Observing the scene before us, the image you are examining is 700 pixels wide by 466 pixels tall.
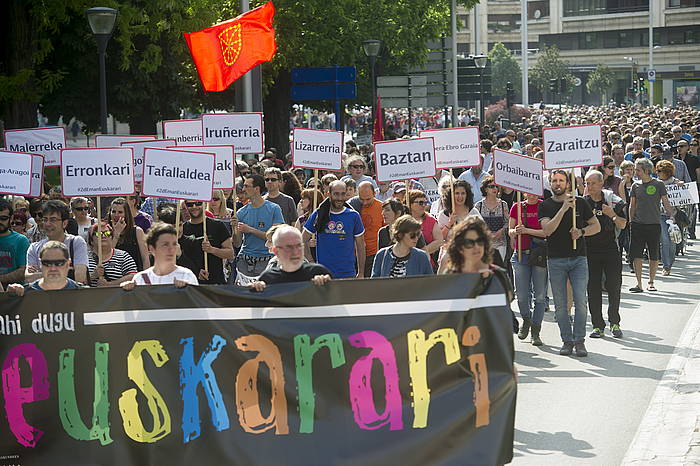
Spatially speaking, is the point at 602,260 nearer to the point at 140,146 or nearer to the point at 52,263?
the point at 140,146

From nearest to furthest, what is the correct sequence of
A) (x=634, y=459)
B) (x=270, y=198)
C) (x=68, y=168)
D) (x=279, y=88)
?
(x=634, y=459) < (x=68, y=168) < (x=270, y=198) < (x=279, y=88)

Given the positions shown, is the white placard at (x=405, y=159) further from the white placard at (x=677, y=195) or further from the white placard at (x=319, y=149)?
the white placard at (x=677, y=195)

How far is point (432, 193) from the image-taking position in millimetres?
16500

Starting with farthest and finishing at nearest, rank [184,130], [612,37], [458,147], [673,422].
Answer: [612,37]
[184,130]
[458,147]
[673,422]

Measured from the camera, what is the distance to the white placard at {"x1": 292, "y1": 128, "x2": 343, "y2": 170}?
15234mm

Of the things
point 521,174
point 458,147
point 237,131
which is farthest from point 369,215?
point 237,131

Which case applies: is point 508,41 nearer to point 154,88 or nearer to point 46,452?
point 154,88

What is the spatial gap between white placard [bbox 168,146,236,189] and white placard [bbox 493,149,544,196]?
284 cm

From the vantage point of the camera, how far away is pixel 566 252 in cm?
1237

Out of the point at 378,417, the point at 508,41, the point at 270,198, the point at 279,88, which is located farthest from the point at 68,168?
the point at 508,41

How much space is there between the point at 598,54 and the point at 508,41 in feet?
36.4

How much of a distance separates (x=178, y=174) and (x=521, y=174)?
3689mm

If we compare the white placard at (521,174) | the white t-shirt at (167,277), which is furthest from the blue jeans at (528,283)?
the white t-shirt at (167,277)

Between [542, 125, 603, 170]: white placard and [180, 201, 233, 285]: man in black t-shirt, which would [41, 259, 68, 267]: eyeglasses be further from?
[542, 125, 603, 170]: white placard
